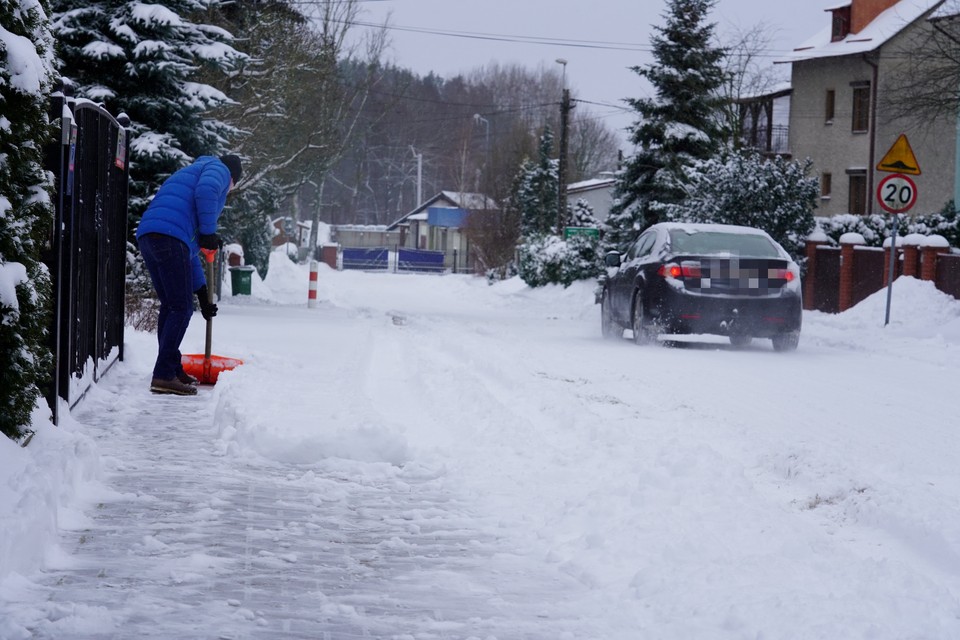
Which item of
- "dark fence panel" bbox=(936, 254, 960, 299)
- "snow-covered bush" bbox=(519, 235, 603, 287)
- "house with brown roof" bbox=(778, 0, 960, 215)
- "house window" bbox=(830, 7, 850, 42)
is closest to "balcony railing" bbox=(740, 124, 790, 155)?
"house with brown roof" bbox=(778, 0, 960, 215)

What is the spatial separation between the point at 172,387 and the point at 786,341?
28.5 feet

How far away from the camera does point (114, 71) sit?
19234 mm

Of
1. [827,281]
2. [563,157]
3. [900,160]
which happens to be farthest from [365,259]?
[900,160]

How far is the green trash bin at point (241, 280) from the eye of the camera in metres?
28.4

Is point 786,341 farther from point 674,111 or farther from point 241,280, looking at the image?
point 674,111

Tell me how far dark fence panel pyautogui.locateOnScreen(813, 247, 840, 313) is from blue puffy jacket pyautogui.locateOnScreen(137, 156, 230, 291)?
1850 centimetres

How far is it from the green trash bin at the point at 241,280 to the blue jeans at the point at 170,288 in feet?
63.5

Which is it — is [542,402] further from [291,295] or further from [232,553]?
[291,295]

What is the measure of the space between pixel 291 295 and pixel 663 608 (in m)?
29.5

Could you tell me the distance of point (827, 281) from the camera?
2605 cm

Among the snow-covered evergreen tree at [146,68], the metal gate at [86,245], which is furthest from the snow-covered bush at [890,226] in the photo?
the metal gate at [86,245]

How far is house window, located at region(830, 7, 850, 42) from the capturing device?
50.2 metres

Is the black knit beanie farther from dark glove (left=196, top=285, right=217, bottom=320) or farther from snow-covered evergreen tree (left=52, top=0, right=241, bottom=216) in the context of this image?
snow-covered evergreen tree (left=52, top=0, right=241, bottom=216)

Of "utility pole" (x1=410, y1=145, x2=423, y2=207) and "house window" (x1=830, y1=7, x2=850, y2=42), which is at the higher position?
"house window" (x1=830, y1=7, x2=850, y2=42)
